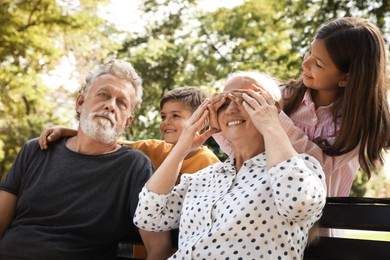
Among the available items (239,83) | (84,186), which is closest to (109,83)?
(84,186)

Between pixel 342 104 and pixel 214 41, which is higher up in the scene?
pixel 214 41

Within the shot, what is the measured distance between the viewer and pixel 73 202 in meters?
2.58

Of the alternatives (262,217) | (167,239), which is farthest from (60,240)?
(262,217)

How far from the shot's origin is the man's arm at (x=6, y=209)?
2.68 m

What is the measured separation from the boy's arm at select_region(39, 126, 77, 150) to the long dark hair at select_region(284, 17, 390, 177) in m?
1.43

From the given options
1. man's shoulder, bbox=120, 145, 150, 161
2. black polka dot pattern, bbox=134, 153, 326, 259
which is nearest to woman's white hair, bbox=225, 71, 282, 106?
black polka dot pattern, bbox=134, 153, 326, 259

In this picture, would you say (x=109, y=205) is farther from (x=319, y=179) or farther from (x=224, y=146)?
(x=319, y=179)

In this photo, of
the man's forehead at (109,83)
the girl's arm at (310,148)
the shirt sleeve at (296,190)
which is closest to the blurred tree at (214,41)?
the man's forehead at (109,83)

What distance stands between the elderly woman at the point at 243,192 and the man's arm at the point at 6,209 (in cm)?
86

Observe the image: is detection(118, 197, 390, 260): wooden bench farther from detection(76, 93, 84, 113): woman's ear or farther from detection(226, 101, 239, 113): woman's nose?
detection(76, 93, 84, 113): woman's ear

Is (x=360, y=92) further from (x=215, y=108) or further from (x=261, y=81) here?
(x=215, y=108)

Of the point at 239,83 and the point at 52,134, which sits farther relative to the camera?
the point at 52,134

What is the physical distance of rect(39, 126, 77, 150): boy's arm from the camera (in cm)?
278

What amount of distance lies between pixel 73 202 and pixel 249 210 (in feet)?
3.54
